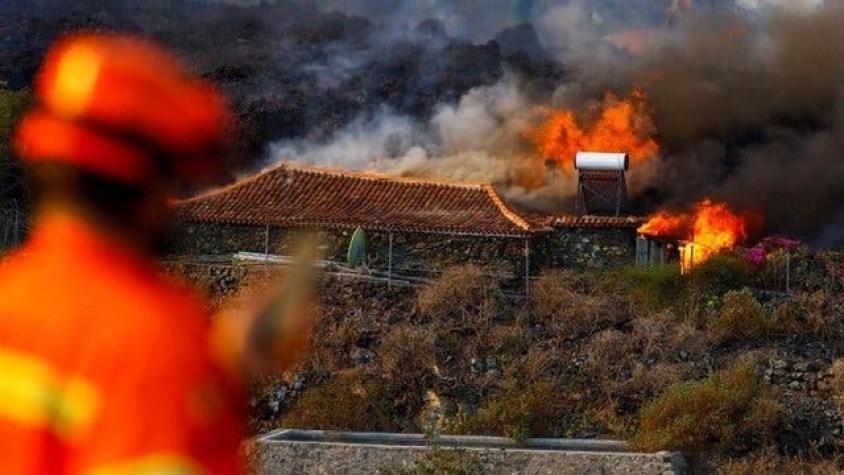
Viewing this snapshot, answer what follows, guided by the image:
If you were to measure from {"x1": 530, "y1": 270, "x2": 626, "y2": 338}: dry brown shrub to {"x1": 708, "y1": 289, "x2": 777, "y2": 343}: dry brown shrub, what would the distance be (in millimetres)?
1582

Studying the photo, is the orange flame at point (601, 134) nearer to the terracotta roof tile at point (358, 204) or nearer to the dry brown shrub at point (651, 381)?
the terracotta roof tile at point (358, 204)

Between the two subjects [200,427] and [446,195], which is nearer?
[200,427]

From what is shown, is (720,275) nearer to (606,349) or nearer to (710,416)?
(606,349)

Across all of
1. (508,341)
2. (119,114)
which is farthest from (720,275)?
(119,114)

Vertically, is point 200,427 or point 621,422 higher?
point 200,427

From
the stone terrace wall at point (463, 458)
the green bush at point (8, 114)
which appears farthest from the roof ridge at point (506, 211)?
the green bush at point (8, 114)

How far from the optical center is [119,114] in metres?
1.63

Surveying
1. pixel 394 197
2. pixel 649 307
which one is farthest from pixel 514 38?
pixel 649 307

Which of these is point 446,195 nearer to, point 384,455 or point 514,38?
point 384,455

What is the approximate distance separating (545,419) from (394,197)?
347 inches

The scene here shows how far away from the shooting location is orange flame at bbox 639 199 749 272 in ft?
82.6

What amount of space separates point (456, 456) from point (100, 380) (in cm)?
1317

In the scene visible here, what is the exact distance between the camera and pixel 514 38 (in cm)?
4681

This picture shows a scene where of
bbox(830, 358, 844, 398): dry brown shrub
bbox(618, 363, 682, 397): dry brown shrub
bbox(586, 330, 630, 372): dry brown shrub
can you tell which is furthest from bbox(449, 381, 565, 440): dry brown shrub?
bbox(830, 358, 844, 398): dry brown shrub
